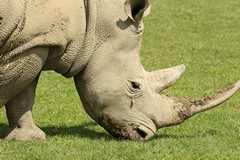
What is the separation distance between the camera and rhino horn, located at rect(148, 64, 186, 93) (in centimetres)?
902

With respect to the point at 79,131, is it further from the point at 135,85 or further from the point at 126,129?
the point at 135,85

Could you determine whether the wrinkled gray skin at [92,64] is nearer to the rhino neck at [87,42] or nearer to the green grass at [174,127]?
the rhino neck at [87,42]

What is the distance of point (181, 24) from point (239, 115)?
11610mm

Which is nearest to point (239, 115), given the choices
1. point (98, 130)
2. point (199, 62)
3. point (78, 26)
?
point (98, 130)

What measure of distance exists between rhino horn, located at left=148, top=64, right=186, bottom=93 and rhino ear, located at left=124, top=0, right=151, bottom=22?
0.74 metres

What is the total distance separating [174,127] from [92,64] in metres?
1.92

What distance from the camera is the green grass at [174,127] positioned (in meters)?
8.23

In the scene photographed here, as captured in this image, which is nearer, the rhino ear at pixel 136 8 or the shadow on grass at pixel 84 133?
the rhino ear at pixel 136 8

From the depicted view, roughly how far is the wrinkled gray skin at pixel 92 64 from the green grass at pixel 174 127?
1.00 ft

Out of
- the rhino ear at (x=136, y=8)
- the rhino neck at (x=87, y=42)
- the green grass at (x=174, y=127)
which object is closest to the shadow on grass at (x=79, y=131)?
the green grass at (x=174, y=127)

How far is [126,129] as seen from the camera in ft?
29.2

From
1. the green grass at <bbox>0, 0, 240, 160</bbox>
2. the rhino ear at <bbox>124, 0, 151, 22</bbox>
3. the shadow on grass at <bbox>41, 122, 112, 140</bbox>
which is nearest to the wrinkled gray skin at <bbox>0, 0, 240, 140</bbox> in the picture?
the rhino ear at <bbox>124, 0, 151, 22</bbox>

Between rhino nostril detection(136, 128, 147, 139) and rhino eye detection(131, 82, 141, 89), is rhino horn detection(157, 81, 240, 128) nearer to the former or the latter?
rhino nostril detection(136, 128, 147, 139)

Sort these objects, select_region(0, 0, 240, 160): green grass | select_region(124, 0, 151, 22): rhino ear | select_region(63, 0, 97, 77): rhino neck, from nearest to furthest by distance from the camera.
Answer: select_region(0, 0, 240, 160): green grass < select_region(63, 0, 97, 77): rhino neck < select_region(124, 0, 151, 22): rhino ear
